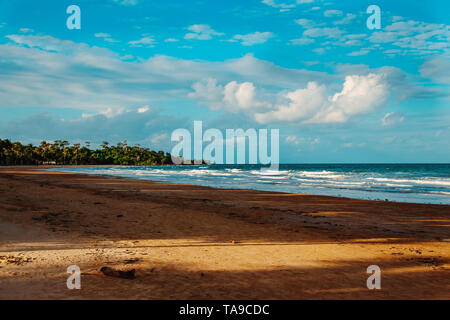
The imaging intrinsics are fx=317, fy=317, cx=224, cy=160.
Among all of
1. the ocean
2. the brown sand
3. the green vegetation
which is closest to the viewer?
the brown sand

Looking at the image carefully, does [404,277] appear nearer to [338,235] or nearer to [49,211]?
[338,235]

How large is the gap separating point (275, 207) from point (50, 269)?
12223 mm

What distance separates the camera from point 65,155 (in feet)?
489

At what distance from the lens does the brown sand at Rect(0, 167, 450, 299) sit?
5.28m

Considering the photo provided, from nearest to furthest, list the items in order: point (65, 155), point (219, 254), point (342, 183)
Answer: point (219, 254), point (342, 183), point (65, 155)

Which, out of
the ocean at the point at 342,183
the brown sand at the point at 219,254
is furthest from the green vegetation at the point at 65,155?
the brown sand at the point at 219,254

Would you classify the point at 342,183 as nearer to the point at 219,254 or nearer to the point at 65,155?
the point at 219,254

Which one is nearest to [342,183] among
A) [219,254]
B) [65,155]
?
[219,254]

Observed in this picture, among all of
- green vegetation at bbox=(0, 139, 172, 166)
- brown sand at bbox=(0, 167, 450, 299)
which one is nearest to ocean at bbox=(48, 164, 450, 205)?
brown sand at bbox=(0, 167, 450, 299)

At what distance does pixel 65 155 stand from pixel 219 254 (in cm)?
16018

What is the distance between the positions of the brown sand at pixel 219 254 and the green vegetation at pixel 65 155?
432 ft

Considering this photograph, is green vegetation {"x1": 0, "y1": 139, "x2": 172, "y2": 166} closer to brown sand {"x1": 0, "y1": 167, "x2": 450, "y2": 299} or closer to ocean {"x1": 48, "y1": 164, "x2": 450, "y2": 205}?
ocean {"x1": 48, "y1": 164, "x2": 450, "y2": 205}

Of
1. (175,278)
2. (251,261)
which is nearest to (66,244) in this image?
(175,278)

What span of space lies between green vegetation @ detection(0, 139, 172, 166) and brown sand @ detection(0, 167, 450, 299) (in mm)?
131711
